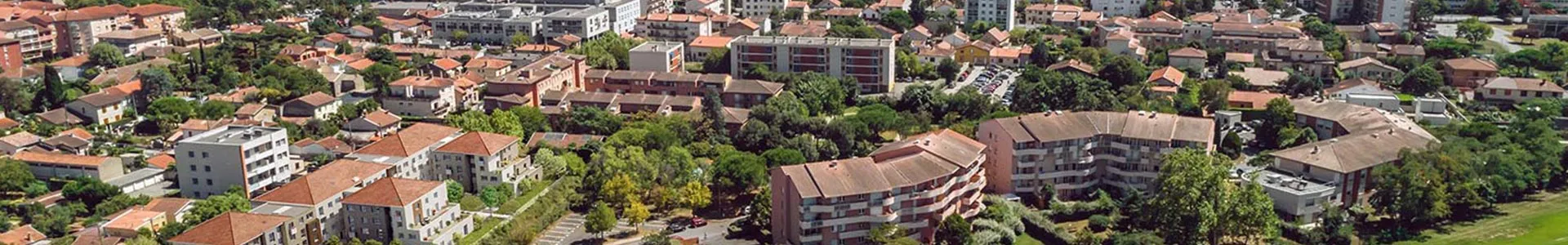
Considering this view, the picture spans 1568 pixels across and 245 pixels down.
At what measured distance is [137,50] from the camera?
46.5m

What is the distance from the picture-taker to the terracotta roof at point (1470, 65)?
39.9m

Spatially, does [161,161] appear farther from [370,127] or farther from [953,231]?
[953,231]

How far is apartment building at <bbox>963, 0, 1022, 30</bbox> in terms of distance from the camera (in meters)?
54.1

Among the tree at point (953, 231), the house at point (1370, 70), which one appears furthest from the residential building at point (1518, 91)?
the tree at point (953, 231)

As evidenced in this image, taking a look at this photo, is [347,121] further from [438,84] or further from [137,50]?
[137,50]

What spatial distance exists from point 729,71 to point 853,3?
1918cm

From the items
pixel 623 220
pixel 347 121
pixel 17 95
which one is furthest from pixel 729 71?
pixel 17 95

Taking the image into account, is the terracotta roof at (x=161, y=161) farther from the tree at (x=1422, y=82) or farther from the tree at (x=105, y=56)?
the tree at (x=1422, y=82)

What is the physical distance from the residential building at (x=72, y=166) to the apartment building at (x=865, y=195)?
14705 millimetres

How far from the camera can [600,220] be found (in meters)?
24.2

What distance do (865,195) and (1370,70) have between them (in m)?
24.7

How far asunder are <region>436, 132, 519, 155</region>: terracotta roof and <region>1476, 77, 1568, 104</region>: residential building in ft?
89.2

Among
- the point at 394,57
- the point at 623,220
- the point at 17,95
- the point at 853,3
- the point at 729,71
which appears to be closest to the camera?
the point at 623,220

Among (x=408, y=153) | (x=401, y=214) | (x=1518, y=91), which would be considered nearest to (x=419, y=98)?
(x=408, y=153)
